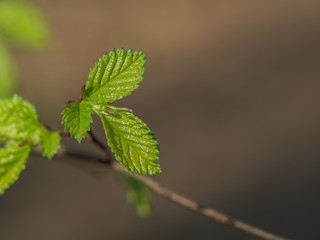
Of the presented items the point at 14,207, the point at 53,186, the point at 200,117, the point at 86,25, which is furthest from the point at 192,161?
the point at 86,25

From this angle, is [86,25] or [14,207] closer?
[14,207]

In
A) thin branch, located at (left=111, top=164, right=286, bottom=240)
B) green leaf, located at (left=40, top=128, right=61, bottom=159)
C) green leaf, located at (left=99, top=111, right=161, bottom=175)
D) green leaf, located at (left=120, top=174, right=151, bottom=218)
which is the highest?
green leaf, located at (left=99, top=111, right=161, bottom=175)

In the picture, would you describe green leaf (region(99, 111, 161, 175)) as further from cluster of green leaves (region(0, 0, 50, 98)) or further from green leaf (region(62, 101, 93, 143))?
cluster of green leaves (region(0, 0, 50, 98))

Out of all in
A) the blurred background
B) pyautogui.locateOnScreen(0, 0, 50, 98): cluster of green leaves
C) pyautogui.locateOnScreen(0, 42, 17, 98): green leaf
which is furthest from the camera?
the blurred background

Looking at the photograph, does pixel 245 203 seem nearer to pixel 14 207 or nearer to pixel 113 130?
pixel 14 207

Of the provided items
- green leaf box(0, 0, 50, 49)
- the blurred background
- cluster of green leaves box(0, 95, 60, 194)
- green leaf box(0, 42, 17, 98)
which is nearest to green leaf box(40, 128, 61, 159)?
cluster of green leaves box(0, 95, 60, 194)

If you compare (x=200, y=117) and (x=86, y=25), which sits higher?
(x=86, y=25)
